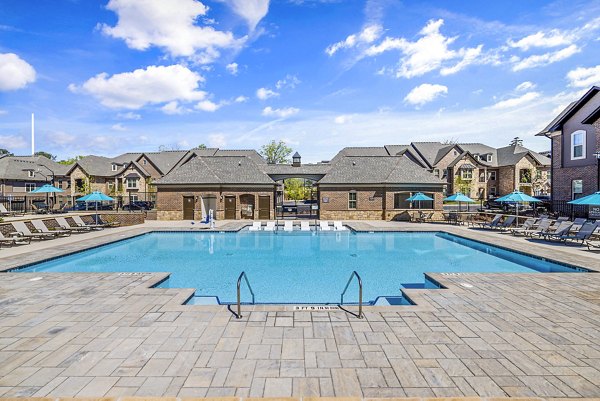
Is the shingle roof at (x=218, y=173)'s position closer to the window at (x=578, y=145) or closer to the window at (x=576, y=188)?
the window at (x=576, y=188)

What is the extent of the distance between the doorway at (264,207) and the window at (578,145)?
21436 millimetres

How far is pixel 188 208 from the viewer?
25.6m

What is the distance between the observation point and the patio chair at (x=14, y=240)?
13.3 m

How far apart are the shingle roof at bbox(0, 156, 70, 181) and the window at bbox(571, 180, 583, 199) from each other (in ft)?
187

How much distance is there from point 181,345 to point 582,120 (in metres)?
26.1

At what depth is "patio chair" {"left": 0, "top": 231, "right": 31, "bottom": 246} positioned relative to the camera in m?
13.3

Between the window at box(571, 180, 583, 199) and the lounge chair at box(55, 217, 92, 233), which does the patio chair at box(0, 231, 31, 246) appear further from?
the window at box(571, 180, 583, 199)

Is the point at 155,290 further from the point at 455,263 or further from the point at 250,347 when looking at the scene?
the point at 455,263

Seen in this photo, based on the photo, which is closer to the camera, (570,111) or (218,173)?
(570,111)

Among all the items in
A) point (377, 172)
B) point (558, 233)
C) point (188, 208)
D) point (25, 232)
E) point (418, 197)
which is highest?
point (377, 172)

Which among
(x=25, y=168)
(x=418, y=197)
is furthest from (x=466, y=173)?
(x=25, y=168)

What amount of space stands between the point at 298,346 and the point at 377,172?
2350 centimetres

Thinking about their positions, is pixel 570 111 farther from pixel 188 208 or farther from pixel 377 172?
pixel 188 208

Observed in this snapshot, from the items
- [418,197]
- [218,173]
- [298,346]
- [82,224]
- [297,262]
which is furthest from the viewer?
[218,173]
